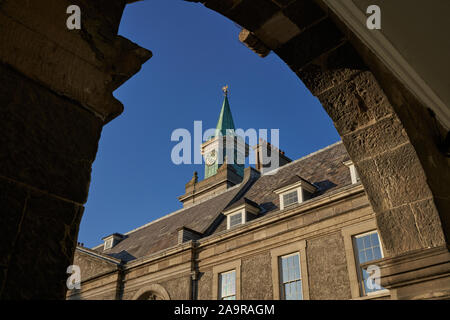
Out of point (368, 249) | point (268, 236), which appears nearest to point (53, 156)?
point (368, 249)

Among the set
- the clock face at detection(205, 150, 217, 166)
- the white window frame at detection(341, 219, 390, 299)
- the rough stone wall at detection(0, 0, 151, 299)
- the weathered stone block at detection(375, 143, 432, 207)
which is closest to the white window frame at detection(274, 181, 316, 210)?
the white window frame at detection(341, 219, 390, 299)

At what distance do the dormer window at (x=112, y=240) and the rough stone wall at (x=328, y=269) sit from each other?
518 inches

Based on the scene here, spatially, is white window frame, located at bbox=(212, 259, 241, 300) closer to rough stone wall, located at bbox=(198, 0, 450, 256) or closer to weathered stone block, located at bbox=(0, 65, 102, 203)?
rough stone wall, located at bbox=(198, 0, 450, 256)

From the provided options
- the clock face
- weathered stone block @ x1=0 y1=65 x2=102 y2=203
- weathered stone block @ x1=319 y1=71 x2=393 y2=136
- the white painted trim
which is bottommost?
weathered stone block @ x1=0 y1=65 x2=102 y2=203

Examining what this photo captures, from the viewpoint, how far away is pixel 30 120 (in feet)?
4.23

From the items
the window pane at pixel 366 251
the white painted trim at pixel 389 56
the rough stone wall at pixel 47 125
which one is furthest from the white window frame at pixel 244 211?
the rough stone wall at pixel 47 125

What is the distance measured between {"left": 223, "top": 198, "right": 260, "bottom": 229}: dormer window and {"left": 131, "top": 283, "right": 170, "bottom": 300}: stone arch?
10.9 feet

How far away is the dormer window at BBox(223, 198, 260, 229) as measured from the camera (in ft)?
46.2

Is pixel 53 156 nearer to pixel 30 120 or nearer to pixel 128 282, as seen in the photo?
pixel 30 120

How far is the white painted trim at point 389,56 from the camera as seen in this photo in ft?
10.0

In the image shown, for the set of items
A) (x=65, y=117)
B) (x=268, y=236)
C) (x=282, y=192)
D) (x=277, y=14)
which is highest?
(x=282, y=192)

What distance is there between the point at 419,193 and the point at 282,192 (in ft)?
34.3
